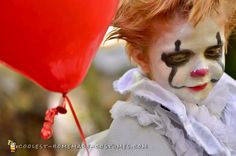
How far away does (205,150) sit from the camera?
803mm

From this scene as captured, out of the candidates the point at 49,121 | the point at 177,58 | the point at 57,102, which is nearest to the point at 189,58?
the point at 177,58

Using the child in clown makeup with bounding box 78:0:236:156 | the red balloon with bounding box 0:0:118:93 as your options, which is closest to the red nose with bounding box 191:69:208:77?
the child in clown makeup with bounding box 78:0:236:156

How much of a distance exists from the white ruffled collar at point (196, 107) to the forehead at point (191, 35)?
3.1 inches

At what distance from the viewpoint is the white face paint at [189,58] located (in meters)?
0.78

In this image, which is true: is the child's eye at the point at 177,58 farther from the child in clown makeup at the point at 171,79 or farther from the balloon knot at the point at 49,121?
the balloon knot at the point at 49,121

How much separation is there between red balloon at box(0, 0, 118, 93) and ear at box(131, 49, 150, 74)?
0.22 metres

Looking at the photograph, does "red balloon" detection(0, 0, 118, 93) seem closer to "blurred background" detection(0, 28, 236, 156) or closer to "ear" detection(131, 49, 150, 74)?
"ear" detection(131, 49, 150, 74)

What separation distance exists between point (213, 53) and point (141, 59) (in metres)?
0.13

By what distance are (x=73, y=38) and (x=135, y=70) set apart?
32 cm

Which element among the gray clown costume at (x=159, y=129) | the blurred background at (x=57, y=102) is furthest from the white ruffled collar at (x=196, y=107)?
the blurred background at (x=57, y=102)

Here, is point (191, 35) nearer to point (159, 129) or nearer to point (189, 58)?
point (189, 58)

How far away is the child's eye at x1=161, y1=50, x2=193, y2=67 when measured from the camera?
78 centimetres

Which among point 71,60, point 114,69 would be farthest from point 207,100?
point 114,69

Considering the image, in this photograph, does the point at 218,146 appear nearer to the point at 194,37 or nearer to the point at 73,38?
the point at 194,37
